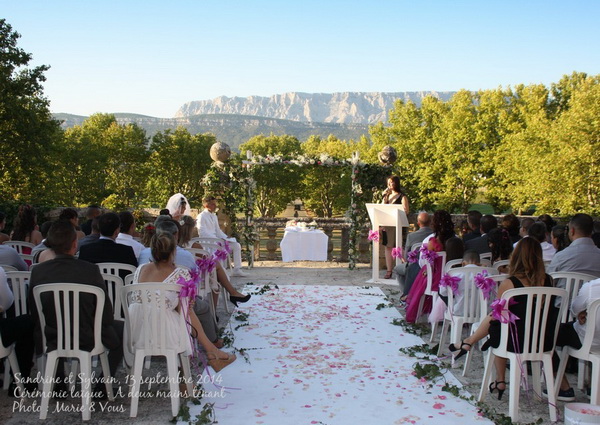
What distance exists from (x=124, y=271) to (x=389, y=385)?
2489mm

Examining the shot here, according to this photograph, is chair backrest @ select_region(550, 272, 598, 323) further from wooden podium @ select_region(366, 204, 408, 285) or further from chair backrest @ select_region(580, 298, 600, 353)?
wooden podium @ select_region(366, 204, 408, 285)

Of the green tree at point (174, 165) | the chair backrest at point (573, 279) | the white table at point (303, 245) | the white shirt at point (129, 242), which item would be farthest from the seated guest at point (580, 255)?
the green tree at point (174, 165)

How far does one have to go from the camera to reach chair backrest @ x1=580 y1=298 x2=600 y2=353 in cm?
365

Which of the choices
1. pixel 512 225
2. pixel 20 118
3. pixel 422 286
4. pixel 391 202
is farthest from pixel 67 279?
pixel 20 118

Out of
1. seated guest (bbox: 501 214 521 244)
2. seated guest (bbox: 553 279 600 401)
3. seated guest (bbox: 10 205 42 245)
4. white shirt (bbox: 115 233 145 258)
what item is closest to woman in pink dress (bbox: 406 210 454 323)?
seated guest (bbox: 501 214 521 244)

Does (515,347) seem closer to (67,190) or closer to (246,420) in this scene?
(246,420)

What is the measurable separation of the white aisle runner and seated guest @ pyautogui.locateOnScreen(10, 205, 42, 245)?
2540mm

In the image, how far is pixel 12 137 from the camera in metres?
17.4

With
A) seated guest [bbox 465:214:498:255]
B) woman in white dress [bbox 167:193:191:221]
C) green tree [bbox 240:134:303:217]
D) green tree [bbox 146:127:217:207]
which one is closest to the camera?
seated guest [bbox 465:214:498:255]

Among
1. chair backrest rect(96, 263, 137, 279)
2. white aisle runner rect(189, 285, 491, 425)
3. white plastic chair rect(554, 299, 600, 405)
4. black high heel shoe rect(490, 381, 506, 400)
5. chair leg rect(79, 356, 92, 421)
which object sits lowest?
white aisle runner rect(189, 285, 491, 425)

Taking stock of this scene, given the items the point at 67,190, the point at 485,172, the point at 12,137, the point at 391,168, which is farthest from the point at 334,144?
the point at 391,168

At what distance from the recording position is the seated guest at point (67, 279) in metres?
3.60

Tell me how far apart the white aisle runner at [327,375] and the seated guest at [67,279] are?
3.22ft

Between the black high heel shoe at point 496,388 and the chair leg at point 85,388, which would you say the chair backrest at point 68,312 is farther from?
the black high heel shoe at point 496,388
